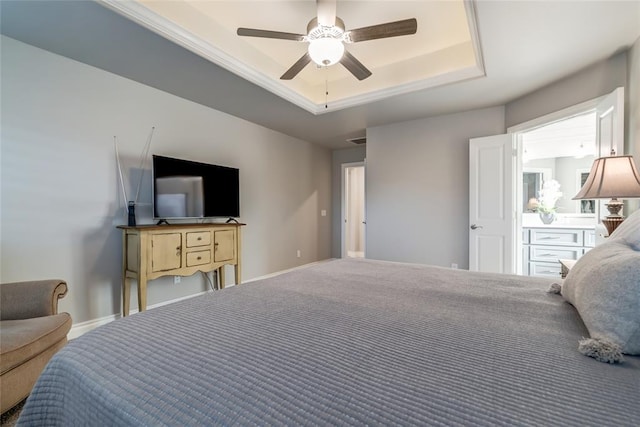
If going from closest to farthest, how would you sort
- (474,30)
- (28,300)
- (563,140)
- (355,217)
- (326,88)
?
(28,300) → (474,30) → (326,88) → (563,140) → (355,217)

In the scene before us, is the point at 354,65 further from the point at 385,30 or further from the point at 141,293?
the point at 141,293

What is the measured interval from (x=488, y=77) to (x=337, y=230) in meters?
3.94

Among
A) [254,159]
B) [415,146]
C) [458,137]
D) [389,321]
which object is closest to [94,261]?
[254,159]

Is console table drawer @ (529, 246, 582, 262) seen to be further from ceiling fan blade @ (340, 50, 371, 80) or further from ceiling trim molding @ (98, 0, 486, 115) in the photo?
ceiling fan blade @ (340, 50, 371, 80)

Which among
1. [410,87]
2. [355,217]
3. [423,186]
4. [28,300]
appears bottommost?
[28,300]

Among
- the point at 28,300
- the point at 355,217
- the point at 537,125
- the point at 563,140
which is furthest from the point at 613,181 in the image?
the point at 355,217

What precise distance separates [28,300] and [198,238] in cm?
139

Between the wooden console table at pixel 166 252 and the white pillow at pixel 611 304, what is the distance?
293 cm

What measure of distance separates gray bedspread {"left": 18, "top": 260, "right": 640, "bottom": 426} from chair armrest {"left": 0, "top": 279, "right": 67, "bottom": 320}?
4.27 ft

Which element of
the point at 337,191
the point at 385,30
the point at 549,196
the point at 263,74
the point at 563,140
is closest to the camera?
the point at 385,30

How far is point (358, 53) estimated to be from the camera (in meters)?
3.23

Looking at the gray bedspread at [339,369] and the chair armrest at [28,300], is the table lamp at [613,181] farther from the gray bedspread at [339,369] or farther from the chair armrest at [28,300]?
the chair armrest at [28,300]

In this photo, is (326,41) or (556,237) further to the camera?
(556,237)

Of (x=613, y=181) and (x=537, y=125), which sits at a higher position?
(x=537, y=125)
